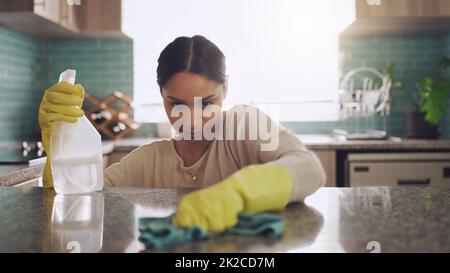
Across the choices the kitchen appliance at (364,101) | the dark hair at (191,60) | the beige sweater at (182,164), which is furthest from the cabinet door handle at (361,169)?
the dark hair at (191,60)

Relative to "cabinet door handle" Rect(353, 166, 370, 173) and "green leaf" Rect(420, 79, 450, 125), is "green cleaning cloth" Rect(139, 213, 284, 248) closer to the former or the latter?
"cabinet door handle" Rect(353, 166, 370, 173)

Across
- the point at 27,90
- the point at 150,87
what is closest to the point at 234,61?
the point at 150,87

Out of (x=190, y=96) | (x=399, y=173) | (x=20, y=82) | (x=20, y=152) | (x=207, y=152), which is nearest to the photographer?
(x=190, y=96)

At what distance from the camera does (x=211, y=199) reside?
54cm

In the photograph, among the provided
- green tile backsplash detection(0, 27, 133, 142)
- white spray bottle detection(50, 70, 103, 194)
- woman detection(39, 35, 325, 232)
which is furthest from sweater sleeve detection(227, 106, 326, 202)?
green tile backsplash detection(0, 27, 133, 142)

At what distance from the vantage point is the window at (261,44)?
2.27 meters

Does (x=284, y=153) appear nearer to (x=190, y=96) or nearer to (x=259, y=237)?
(x=190, y=96)

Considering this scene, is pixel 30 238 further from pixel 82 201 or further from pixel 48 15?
pixel 48 15

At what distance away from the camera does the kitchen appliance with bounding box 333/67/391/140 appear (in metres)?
2.47

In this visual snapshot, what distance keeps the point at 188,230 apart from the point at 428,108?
2.02m

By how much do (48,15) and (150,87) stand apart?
767mm

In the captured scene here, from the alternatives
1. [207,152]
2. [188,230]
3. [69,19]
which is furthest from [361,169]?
[188,230]

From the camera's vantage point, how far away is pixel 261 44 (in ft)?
8.20

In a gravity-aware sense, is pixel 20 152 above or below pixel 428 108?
below
